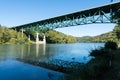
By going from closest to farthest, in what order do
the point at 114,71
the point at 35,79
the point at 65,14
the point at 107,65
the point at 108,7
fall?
the point at 114,71, the point at 107,65, the point at 35,79, the point at 108,7, the point at 65,14

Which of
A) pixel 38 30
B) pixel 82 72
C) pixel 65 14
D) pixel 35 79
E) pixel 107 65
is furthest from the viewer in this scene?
pixel 38 30

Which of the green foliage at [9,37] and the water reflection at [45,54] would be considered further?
the green foliage at [9,37]

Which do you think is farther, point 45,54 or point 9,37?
point 9,37

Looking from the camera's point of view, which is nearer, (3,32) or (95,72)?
(95,72)

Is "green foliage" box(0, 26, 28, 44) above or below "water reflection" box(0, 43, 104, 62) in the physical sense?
above

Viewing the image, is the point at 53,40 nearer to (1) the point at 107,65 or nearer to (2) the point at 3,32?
(2) the point at 3,32

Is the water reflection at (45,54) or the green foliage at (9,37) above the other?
the green foliage at (9,37)

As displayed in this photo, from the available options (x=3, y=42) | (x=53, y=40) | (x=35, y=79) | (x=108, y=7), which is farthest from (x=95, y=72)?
(x=53, y=40)

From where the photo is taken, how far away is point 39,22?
10381cm

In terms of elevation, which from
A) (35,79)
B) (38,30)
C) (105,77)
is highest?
(38,30)

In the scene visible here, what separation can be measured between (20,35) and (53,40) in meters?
32.5

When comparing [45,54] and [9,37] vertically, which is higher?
[9,37]

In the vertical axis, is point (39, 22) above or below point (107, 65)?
above

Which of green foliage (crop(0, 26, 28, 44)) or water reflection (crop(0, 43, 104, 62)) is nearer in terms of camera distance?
water reflection (crop(0, 43, 104, 62))
